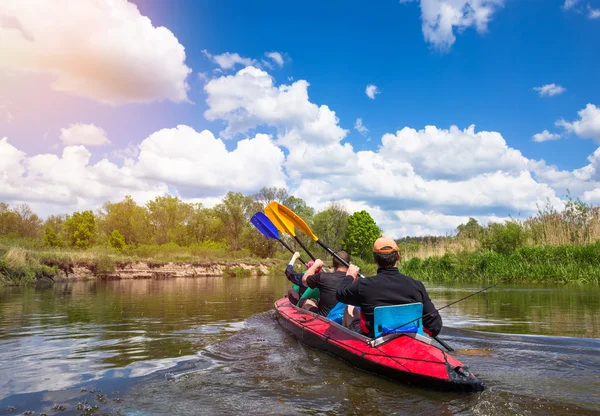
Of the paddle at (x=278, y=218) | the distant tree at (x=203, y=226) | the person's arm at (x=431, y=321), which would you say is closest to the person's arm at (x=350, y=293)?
the person's arm at (x=431, y=321)

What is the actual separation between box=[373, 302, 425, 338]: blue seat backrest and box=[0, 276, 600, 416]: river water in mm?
526

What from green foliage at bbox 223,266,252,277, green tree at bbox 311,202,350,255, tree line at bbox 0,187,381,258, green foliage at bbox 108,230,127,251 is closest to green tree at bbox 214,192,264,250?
tree line at bbox 0,187,381,258

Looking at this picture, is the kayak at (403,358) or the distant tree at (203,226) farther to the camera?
the distant tree at (203,226)

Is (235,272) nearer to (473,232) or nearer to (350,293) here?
(473,232)

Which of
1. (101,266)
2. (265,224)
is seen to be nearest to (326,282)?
(265,224)

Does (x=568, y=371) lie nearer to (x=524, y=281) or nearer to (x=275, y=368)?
(x=275, y=368)

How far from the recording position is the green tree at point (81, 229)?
139 ft

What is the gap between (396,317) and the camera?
14.4 feet

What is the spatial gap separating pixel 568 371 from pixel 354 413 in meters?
2.46

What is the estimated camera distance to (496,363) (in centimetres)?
484

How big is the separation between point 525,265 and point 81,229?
3979 centimetres

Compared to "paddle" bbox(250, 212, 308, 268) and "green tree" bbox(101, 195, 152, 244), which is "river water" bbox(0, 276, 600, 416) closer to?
"paddle" bbox(250, 212, 308, 268)

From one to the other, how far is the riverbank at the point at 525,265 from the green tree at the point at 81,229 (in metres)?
35.3

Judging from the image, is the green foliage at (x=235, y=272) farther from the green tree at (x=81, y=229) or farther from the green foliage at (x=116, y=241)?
the green tree at (x=81, y=229)
